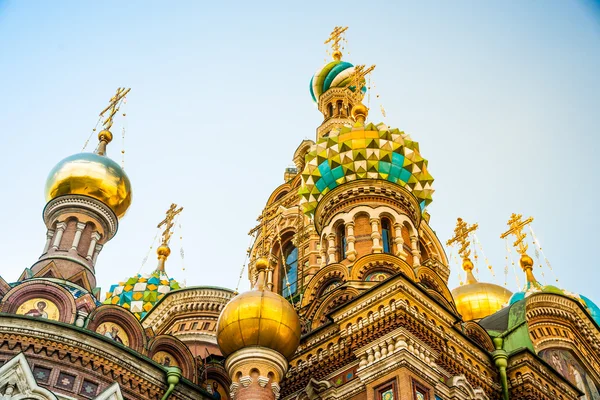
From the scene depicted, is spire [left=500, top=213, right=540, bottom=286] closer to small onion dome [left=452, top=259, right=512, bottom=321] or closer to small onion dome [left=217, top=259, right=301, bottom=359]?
small onion dome [left=452, top=259, right=512, bottom=321]

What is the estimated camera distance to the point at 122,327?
32.7 feet

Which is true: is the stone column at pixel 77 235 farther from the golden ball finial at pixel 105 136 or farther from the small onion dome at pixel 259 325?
the small onion dome at pixel 259 325

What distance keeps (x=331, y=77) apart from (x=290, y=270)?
17.1ft

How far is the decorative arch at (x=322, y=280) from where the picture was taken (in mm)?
11202

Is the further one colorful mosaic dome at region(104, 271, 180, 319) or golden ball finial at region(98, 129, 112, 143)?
colorful mosaic dome at region(104, 271, 180, 319)

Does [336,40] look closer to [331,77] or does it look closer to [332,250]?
[331,77]

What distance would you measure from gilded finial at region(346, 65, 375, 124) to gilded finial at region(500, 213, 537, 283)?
3367 millimetres

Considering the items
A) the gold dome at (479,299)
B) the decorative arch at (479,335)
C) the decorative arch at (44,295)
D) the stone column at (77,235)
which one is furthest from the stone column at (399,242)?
the stone column at (77,235)

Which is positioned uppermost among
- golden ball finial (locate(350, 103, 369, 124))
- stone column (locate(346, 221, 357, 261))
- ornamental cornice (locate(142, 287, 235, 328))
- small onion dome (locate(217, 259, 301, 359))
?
golden ball finial (locate(350, 103, 369, 124))

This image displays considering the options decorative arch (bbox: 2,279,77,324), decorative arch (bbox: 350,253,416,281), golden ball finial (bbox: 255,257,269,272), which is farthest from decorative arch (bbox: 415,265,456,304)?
decorative arch (bbox: 2,279,77,324)

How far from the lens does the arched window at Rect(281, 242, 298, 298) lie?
596 inches

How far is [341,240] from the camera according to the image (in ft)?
39.9

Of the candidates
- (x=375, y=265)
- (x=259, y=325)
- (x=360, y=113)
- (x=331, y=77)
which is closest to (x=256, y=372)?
(x=259, y=325)

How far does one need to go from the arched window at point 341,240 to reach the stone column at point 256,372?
3.28 m
